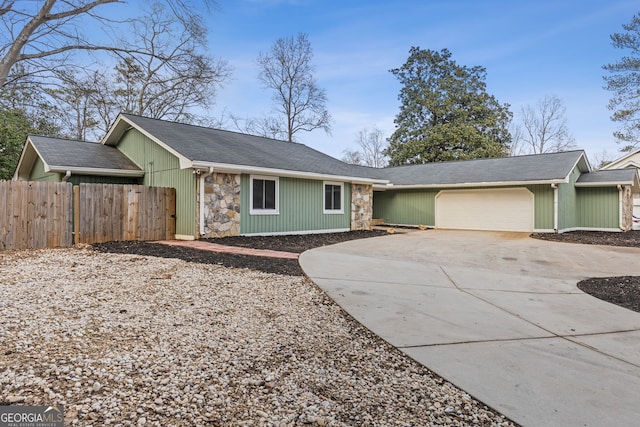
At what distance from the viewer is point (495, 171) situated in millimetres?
15992

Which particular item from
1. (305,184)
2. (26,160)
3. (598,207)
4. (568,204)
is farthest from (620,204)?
(26,160)

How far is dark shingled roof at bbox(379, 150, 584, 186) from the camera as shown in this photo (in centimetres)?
1424

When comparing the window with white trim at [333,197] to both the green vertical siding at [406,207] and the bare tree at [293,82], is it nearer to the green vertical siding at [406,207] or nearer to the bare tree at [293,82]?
the green vertical siding at [406,207]

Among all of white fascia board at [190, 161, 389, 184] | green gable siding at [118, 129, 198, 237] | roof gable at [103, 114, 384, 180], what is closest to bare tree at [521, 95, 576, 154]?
roof gable at [103, 114, 384, 180]

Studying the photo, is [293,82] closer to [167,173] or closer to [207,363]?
[167,173]

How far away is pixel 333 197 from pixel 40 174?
37.2ft

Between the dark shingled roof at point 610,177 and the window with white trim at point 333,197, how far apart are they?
10.8 meters

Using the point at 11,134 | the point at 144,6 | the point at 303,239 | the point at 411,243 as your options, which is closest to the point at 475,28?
the point at 411,243

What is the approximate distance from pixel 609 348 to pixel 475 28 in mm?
13249

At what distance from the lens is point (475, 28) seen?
13.1 metres

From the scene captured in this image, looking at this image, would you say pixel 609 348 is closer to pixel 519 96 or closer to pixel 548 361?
pixel 548 361

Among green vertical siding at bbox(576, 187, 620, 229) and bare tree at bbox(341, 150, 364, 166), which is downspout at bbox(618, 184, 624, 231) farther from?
bare tree at bbox(341, 150, 364, 166)

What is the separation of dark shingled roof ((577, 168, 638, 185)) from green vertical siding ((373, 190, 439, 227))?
6425 mm

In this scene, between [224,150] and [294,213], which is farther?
[294,213]
